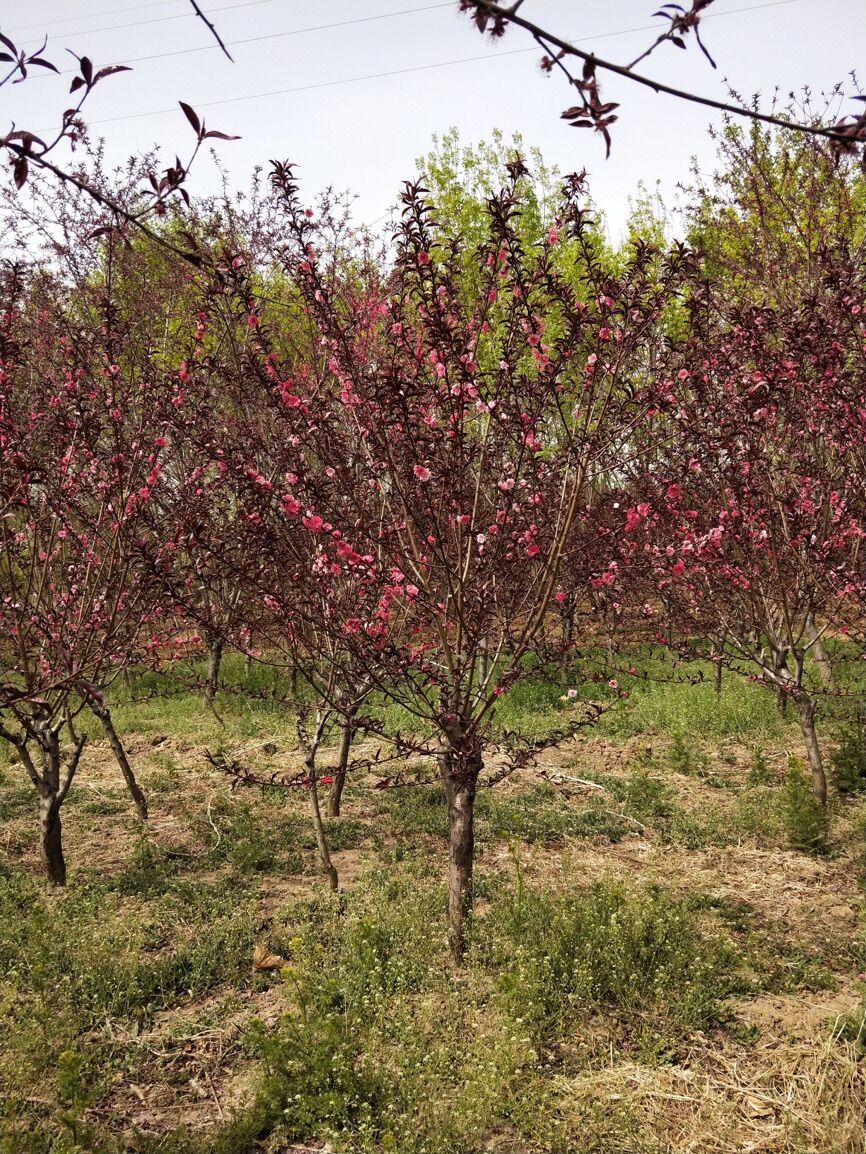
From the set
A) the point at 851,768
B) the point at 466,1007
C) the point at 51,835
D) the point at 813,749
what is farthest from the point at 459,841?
the point at 851,768

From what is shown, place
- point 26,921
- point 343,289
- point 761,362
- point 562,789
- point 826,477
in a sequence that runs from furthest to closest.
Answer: point 343,289 < point 562,789 < point 826,477 < point 761,362 < point 26,921

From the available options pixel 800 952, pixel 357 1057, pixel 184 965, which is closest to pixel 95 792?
pixel 184 965

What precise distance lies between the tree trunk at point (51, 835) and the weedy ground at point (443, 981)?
11 centimetres

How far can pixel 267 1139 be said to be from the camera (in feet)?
9.77

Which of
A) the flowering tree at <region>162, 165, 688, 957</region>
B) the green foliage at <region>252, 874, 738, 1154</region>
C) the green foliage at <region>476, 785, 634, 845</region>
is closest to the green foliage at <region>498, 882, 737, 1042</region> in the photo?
the green foliage at <region>252, 874, 738, 1154</region>

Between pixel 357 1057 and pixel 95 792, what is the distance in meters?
4.78

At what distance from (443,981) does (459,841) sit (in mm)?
668

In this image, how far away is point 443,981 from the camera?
12.5ft

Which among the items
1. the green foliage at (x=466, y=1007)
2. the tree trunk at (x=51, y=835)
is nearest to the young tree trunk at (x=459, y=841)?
the green foliage at (x=466, y=1007)

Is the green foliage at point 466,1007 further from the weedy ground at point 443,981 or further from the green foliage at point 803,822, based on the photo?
the green foliage at point 803,822

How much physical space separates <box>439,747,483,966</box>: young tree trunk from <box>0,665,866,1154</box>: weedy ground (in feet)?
0.42

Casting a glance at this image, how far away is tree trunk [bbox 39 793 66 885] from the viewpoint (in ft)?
17.0

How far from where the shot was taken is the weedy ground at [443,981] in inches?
115

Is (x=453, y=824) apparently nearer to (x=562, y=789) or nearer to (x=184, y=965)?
(x=184, y=965)
